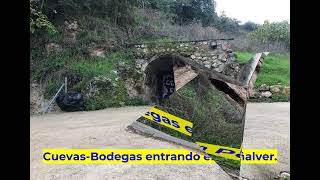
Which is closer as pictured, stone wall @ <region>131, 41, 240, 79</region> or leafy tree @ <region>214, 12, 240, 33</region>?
stone wall @ <region>131, 41, 240, 79</region>

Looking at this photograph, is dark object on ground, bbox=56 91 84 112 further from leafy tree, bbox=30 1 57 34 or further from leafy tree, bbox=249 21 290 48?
leafy tree, bbox=249 21 290 48

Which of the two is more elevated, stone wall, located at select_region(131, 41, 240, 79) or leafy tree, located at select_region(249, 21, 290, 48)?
leafy tree, located at select_region(249, 21, 290, 48)

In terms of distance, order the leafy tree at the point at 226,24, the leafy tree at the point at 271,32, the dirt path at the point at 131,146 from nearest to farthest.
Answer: the dirt path at the point at 131,146, the leafy tree at the point at 271,32, the leafy tree at the point at 226,24

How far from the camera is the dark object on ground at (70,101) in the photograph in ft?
32.2

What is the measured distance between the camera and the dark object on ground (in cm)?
981

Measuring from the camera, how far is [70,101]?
9805 millimetres

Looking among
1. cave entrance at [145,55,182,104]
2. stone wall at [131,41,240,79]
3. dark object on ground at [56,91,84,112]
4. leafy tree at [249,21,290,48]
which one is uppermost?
leafy tree at [249,21,290,48]

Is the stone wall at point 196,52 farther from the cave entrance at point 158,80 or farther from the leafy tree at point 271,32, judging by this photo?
the leafy tree at point 271,32

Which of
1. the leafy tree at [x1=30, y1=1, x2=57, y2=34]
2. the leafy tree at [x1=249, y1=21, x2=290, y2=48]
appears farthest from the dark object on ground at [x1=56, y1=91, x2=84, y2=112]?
the leafy tree at [x1=249, y1=21, x2=290, y2=48]

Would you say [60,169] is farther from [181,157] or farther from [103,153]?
[181,157]

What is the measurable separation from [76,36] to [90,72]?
7.45 ft

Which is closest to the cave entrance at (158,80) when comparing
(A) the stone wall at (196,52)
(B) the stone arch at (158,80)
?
(B) the stone arch at (158,80)

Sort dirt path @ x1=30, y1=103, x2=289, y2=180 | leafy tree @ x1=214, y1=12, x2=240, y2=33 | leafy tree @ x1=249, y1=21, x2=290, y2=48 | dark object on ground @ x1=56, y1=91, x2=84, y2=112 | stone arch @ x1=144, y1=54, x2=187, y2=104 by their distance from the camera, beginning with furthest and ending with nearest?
leafy tree @ x1=214, y1=12, x2=240, y2=33
leafy tree @ x1=249, y1=21, x2=290, y2=48
stone arch @ x1=144, y1=54, x2=187, y2=104
dark object on ground @ x1=56, y1=91, x2=84, y2=112
dirt path @ x1=30, y1=103, x2=289, y2=180

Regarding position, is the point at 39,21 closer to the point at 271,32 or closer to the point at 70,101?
the point at 70,101
